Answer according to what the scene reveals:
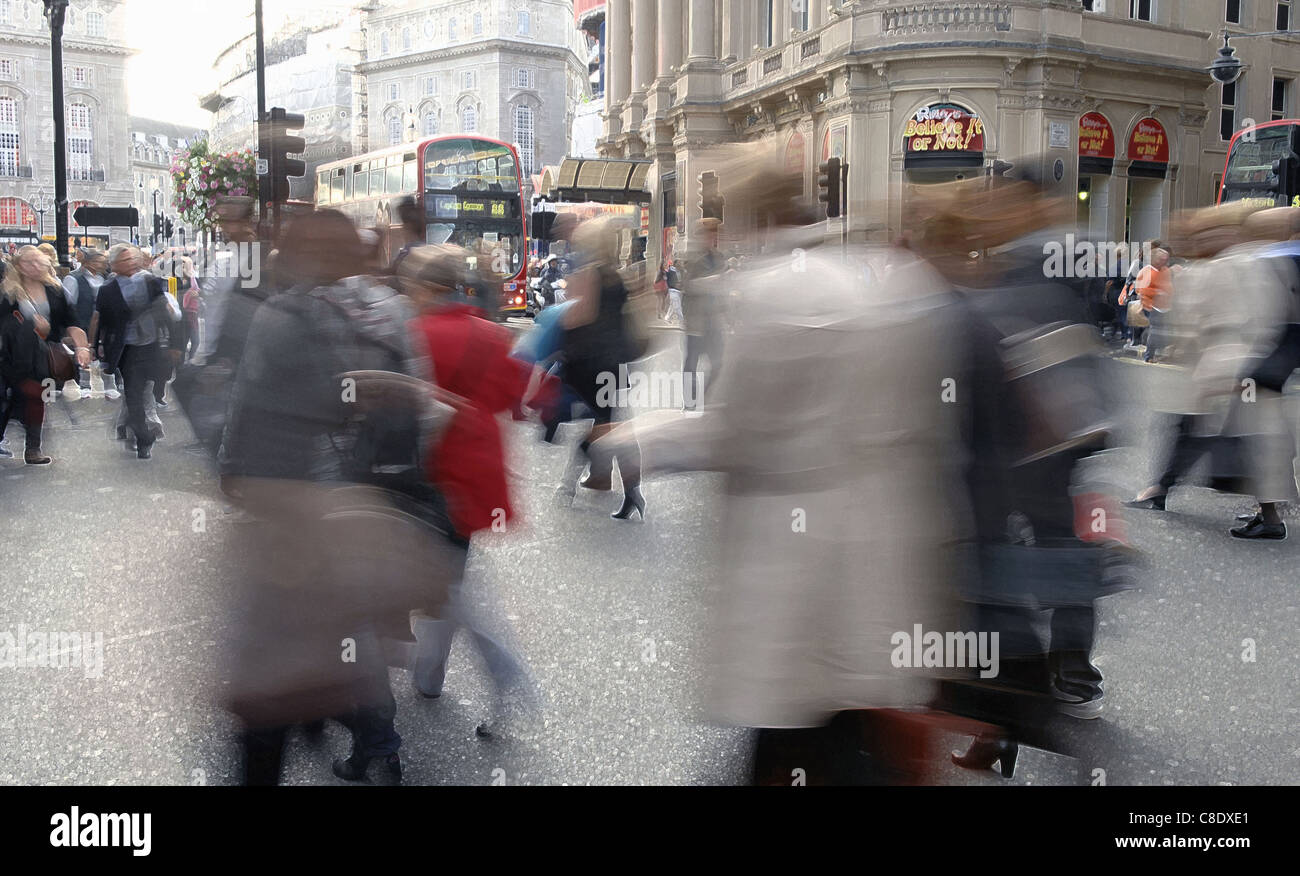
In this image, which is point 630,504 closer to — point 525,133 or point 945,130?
point 945,130

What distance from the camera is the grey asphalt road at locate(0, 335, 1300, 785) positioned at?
4.08 m

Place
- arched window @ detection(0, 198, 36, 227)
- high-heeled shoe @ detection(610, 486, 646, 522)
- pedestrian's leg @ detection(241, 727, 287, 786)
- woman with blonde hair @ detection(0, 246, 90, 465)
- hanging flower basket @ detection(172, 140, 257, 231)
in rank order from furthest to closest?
arched window @ detection(0, 198, 36, 227), hanging flower basket @ detection(172, 140, 257, 231), woman with blonde hair @ detection(0, 246, 90, 465), high-heeled shoe @ detection(610, 486, 646, 522), pedestrian's leg @ detection(241, 727, 287, 786)

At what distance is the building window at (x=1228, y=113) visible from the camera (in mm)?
33469

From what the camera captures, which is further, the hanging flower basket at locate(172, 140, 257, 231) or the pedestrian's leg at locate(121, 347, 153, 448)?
the hanging flower basket at locate(172, 140, 257, 231)

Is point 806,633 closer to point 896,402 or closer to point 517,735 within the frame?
point 896,402

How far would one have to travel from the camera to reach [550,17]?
95.5m

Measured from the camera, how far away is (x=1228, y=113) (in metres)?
33.6

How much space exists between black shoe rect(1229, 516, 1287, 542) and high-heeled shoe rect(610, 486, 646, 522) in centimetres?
358

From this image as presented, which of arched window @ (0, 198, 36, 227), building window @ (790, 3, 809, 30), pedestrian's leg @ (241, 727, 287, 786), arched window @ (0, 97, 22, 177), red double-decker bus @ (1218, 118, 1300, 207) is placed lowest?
pedestrian's leg @ (241, 727, 287, 786)

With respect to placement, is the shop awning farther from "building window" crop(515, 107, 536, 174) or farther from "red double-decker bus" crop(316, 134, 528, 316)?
"building window" crop(515, 107, 536, 174)

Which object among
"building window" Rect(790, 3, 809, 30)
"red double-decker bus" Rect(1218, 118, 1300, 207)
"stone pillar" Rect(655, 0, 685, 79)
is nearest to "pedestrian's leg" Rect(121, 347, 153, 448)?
"red double-decker bus" Rect(1218, 118, 1300, 207)

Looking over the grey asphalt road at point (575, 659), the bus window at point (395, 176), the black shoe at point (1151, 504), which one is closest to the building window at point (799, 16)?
the bus window at point (395, 176)
